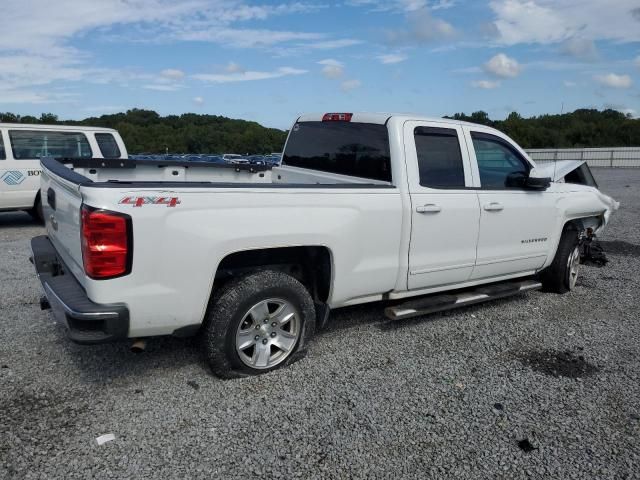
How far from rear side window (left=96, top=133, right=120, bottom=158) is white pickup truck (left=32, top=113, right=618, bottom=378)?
18.2 feet

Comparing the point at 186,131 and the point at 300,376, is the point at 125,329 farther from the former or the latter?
the point at 186,131

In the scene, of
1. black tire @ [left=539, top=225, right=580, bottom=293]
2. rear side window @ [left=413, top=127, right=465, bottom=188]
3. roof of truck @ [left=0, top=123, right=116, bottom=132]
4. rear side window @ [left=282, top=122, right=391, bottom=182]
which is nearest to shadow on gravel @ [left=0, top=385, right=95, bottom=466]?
rear side window @ [left=282, top=122, right=391, bottom=182]

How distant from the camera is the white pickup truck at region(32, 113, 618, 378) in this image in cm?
324

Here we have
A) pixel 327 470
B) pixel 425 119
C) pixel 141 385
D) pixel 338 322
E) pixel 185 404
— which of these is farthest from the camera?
pixel 338 322

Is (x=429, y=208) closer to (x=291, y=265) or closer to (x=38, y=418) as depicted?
(x=291, y=265)

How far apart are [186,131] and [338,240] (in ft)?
107

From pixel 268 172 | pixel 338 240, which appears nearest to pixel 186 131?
pixel 268 172

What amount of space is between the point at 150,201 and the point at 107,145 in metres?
8.43

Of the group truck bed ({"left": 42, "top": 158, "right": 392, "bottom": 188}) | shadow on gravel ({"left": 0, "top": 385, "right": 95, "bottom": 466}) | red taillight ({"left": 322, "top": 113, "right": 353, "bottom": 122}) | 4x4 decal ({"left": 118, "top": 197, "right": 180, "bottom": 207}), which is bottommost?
shadow on gravel ({"left": 0, "top": 385, "right": 95, "bottom": 466})

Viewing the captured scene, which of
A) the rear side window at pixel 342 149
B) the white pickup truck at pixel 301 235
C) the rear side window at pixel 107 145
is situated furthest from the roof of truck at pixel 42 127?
the rear side window at pixel 342 149

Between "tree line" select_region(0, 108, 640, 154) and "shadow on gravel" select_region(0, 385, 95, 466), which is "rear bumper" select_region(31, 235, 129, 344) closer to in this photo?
"shadow on gravel" select_region(0, 385, 95, 466)

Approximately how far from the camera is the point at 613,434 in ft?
10.7

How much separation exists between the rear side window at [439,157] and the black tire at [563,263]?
1.90 meters

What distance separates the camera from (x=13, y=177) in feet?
33.1
